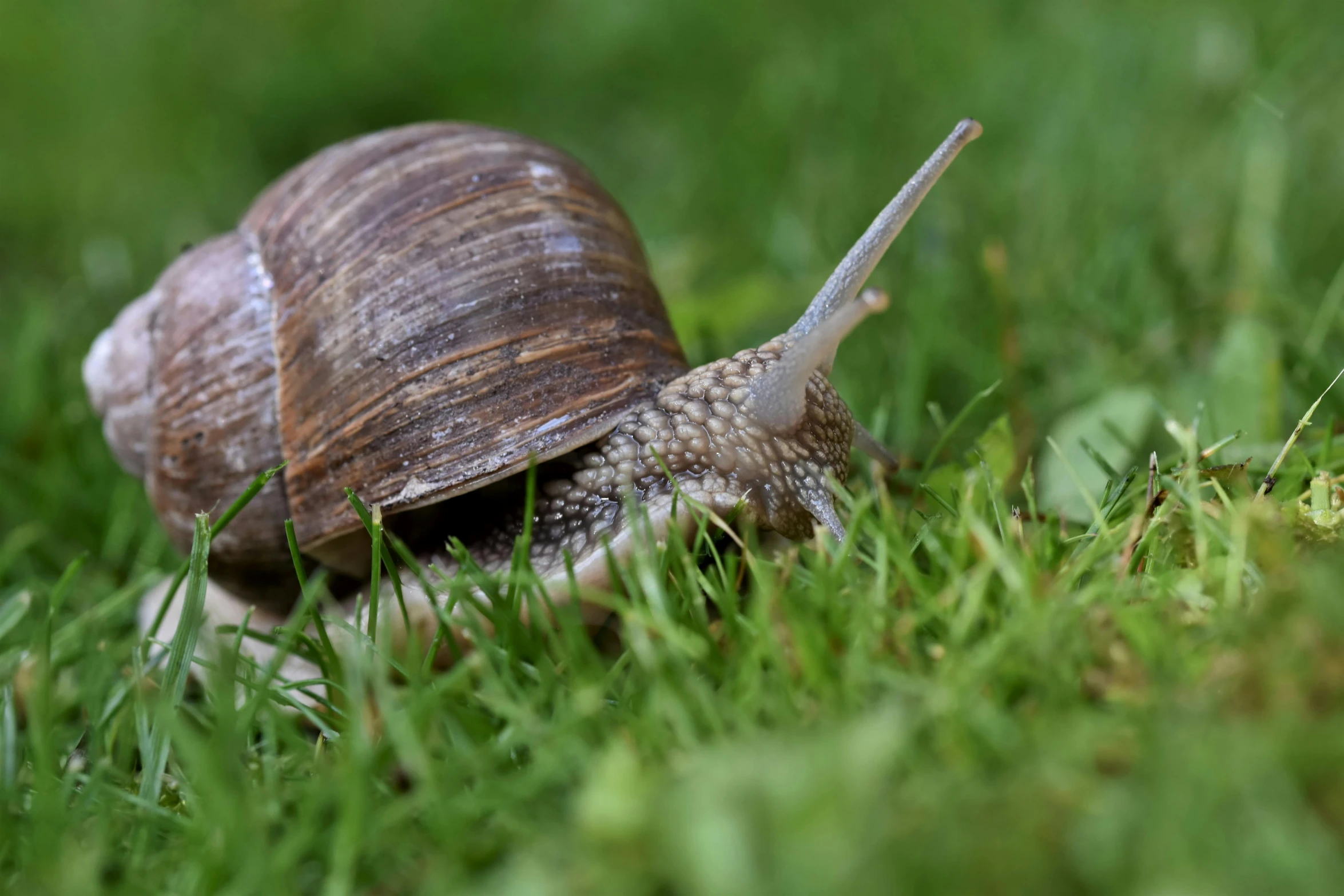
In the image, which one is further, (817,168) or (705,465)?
(817,168)

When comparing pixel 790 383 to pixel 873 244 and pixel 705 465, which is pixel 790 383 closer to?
pixel 705 465

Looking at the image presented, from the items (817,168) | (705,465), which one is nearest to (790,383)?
(705,465)

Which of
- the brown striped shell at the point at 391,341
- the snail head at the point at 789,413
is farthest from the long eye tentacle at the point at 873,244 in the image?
the brown striped shell at the point at 391,341

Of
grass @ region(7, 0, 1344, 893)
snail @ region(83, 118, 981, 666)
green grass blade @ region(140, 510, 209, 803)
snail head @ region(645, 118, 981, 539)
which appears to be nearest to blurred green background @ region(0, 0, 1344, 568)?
grass @ region(7, 0, 1344, 893)

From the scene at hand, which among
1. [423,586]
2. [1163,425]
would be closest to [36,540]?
[423,586]

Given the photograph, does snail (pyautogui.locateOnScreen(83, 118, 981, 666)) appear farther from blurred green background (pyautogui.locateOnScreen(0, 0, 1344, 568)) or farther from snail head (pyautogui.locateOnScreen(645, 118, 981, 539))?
blurred green background (pyautogui.locateOnScreen(0, 0, 1344, 568))

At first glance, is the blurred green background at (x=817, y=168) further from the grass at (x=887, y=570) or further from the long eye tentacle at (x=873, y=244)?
the long eye tentacle at (x=873, y=244)

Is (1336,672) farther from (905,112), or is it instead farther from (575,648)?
(905,112)
